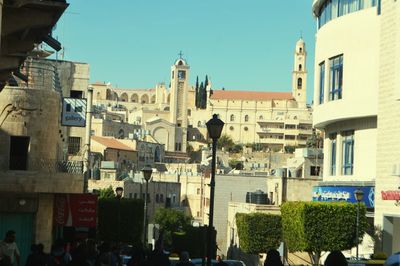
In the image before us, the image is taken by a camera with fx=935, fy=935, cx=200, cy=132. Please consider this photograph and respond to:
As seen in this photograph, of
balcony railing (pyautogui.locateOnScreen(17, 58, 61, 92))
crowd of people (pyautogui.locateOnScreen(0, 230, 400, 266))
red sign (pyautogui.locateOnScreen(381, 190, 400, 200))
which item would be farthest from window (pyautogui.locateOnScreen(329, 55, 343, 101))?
crowd of people (pyautogui.locateOnScreen(0, 230, 400, 266))

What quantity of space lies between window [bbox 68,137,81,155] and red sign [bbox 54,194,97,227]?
21.6 m

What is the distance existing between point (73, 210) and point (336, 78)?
13.6 metres

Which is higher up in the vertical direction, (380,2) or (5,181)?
(380,2)

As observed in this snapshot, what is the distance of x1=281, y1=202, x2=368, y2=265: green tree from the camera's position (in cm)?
3072

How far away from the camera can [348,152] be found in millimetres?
35625

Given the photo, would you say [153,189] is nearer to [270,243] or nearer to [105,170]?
[105,170]

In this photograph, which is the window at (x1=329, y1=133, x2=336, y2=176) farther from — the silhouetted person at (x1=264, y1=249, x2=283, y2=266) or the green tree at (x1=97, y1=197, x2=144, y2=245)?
the silhouetted person at (x1=264, y1=249, x2=283, y2=266)

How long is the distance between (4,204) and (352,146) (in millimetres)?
15389

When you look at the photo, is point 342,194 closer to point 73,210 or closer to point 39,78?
point 73,210

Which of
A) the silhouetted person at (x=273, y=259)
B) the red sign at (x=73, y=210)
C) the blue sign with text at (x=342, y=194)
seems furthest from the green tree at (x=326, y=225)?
the silhouetted person at (x=273, y=259)

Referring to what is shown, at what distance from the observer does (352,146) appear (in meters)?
35.1

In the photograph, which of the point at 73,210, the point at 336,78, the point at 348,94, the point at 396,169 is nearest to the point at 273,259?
the point at 73,210

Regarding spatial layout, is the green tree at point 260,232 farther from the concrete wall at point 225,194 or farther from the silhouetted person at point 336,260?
the silhouetted person at point 336,260

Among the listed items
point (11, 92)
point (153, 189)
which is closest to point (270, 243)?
point (11, 92)
